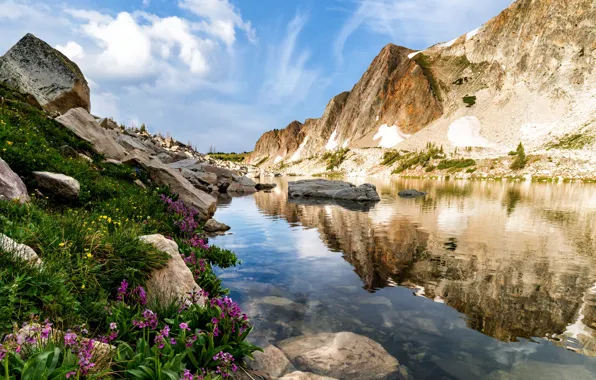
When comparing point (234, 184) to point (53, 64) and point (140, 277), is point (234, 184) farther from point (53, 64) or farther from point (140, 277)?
point (140, 277)

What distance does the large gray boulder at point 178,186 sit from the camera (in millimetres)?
18745

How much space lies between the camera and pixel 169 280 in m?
6.83

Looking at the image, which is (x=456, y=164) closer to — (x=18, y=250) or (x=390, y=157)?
(x=390, y=157)

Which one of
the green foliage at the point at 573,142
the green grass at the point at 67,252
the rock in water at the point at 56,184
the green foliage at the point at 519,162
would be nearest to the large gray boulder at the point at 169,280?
the green grass at the point at 67,252

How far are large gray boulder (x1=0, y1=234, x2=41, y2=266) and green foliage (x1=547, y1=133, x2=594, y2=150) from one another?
140 metres

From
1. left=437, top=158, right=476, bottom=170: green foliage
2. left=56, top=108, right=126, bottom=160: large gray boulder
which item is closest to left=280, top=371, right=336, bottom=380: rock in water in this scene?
left=56, top=108, right=126, bottom=160: large gray boulder

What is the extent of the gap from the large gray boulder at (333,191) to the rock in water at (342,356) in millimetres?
30515

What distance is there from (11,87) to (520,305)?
3285 centimetres

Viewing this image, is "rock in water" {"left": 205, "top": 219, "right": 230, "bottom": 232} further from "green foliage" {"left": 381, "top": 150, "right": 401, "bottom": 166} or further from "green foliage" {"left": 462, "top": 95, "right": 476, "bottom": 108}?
"green foliage" {"left": 462, "top": 95, "right": 476, "bottom": 108}

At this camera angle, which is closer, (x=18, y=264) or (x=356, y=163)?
(x=18, y=264)

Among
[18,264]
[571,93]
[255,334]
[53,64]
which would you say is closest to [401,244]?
[255,334]

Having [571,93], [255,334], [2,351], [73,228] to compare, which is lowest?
[255,334]

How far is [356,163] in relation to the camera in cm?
18562

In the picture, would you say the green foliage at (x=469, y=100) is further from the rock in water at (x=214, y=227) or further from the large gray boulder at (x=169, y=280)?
the large gray boulder at (x=169, y=280)
